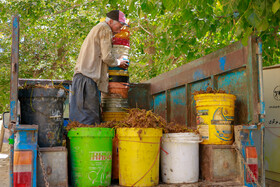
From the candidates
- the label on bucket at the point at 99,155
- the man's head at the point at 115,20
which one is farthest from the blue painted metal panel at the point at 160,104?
the label on bucket at the point at 99,155

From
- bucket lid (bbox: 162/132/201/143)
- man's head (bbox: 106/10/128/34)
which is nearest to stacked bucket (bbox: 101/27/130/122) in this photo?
man's head (bbox: 106/10/128/34)

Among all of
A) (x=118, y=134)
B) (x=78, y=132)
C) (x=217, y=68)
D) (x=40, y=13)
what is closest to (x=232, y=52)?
(x=217, y=68)

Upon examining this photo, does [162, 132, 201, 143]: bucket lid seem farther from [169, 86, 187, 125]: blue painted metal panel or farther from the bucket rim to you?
[169, 86, 187, 125]: blue painted metal panel

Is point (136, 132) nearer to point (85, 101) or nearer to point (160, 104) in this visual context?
point (85, 101)

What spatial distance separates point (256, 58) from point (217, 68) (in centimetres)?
61

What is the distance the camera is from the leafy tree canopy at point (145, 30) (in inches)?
144

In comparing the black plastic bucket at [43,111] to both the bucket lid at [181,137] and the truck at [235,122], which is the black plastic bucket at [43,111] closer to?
the truck at [235,122]

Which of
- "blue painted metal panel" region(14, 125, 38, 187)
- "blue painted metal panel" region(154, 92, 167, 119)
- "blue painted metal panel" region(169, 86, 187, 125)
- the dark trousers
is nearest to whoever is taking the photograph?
"blue painted metal panel" region(14, 125, 38, 187)

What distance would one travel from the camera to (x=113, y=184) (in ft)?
9.25

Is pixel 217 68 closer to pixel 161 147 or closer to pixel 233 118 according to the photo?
pixel 233 118

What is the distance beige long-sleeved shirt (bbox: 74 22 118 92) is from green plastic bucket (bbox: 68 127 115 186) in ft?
4.18

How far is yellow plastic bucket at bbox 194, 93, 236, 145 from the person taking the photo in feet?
9.84

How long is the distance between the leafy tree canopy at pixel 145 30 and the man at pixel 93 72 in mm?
382

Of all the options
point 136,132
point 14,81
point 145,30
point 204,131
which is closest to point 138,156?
point 136,132
